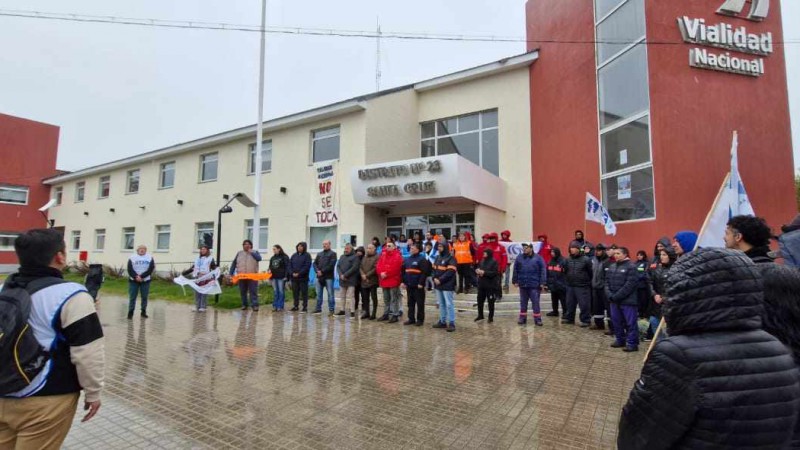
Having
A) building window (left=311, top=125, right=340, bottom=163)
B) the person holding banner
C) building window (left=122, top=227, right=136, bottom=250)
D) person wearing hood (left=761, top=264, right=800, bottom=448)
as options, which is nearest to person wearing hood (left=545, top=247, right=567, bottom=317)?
person wearing hood (left=761, top=264, right=800, bottom=448)

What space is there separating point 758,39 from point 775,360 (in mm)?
13704

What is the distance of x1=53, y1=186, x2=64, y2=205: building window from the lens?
3054cm

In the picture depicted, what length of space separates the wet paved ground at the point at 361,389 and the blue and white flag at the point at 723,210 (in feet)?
6.51

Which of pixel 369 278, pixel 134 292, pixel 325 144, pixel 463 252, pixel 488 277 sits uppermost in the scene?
pixel 325 144

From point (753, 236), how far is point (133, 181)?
1168 inches

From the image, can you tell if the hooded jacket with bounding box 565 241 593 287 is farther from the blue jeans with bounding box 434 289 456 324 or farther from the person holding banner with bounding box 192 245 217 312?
the person holding banner with bounding box 192 245 217 312

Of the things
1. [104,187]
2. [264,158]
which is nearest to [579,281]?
[264,158]

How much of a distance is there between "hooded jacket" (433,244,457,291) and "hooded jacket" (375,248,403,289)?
91 centimetres

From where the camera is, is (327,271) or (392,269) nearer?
(392,269)

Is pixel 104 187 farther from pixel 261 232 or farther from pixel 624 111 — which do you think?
pixel 624 111

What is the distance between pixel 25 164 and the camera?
29359mm

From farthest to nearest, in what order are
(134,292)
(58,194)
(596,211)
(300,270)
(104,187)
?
(58,194) → (104,187) → (300,270) → (596,211) → (134,292)

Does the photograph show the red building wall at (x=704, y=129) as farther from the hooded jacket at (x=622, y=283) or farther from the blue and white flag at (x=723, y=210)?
the blue and white flag at (x=723, y=210)

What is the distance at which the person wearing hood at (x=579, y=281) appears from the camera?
8.51m
